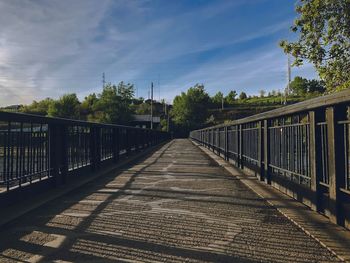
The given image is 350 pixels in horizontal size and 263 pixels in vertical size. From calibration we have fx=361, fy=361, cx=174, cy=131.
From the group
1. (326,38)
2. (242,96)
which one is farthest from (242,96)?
(326,38)

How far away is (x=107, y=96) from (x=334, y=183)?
86.2 m

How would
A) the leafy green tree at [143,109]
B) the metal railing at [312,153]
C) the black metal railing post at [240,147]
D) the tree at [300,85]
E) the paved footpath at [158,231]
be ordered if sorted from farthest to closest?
1. the tree at [300,85]
2. the leafy green tree at [143,109]
3. the black metal railing post at [240,147]
4. the metal railing at [312,153]
5. the paved footpath at [158,231]

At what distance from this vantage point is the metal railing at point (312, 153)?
4.73 m

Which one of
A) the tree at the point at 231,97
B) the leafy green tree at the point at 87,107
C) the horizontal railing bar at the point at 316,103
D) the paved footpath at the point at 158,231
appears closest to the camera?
the paved footpath at the point at 158,231

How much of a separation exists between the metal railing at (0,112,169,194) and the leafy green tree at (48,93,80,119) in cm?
9298

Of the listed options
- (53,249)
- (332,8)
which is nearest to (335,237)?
→ (53,249)

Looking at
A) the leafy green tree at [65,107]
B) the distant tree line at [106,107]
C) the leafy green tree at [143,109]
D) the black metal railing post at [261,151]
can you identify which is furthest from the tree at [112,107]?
the black metal railing post at [261,151]

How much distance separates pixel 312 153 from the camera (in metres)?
5.69

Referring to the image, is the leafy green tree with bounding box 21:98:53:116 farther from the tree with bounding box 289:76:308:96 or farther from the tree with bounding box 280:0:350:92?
the tree with bounding box 280:0:350:92

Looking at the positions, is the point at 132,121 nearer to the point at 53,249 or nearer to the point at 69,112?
the point at 69,112

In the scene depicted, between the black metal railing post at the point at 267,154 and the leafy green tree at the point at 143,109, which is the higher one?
the leafy green tree at the point at 143,109

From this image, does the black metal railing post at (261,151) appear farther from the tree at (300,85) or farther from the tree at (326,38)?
the tree at (300,85)

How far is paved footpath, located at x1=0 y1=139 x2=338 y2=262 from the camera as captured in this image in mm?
3682

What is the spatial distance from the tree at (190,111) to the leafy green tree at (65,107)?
29.3 meters
